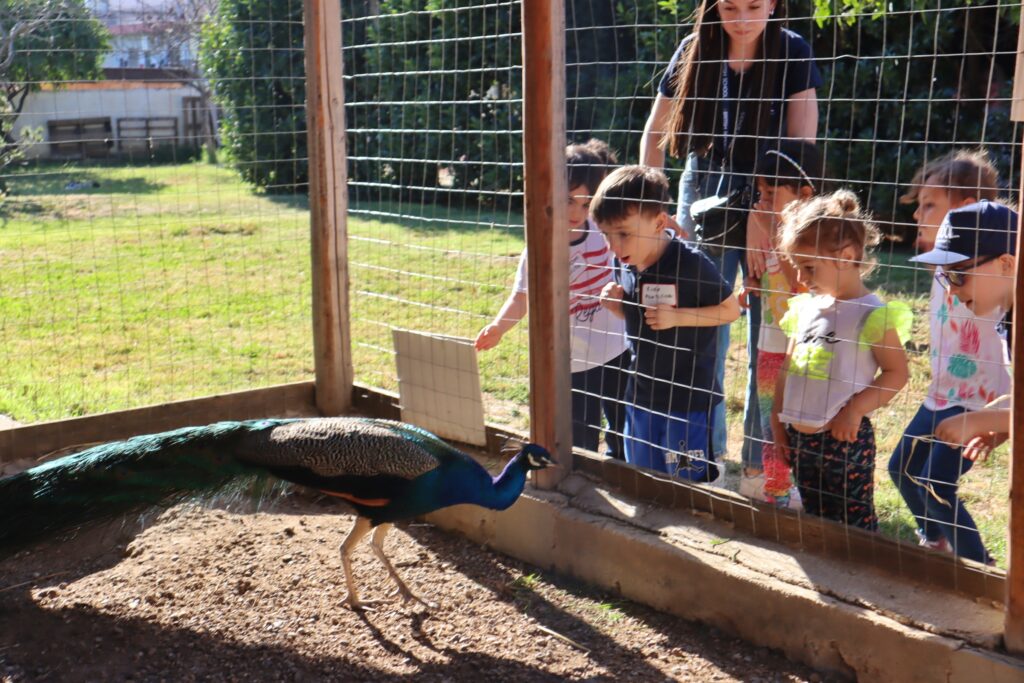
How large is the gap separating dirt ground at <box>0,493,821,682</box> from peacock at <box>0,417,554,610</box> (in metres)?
0.16

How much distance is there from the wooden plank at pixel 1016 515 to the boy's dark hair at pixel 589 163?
2.01 metres

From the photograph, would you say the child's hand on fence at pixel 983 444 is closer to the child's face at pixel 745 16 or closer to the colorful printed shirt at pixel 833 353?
the colorful printed shirt at pixel 833 353

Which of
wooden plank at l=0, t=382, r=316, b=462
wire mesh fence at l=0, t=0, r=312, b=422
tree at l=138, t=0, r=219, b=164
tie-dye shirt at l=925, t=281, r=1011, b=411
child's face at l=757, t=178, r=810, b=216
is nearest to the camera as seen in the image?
tie-dye shirt at l=925, t=281, r=1011, b=411

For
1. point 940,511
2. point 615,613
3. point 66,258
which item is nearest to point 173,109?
point 66,258

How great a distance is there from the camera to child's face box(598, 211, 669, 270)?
4.04 meters

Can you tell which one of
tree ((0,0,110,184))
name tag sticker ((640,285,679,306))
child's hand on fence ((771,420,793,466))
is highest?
tree ((0,0,110,184))

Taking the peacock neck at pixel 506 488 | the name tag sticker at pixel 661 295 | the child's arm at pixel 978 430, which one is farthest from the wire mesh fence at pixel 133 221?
the child's arm at pixel 978 430

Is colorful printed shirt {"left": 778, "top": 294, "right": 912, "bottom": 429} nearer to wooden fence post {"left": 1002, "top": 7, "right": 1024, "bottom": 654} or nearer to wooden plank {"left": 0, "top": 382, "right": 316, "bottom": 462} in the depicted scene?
wooden fence post {"left": 1002, "top": 7, "right": 1024, "bottom": 654}

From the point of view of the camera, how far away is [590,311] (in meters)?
4.55

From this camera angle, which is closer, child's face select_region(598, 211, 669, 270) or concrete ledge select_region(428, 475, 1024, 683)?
concrete ledge select_region(428, 475, 1024, 683)

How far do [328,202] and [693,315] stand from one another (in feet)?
6.76

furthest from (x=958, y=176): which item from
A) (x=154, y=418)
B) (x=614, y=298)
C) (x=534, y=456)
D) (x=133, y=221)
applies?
(x=133, y=221)

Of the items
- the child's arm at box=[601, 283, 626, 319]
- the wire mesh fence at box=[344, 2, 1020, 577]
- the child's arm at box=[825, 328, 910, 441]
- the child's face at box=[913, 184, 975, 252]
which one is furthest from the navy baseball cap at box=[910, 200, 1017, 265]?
the child's arm at box=[601, 283, 626, 319]

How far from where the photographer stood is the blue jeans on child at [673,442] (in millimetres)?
4148
